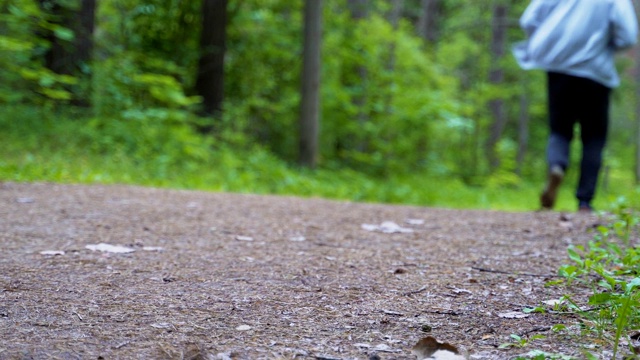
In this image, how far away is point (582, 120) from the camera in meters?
5.26

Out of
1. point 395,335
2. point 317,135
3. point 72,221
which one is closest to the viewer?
point 395,335

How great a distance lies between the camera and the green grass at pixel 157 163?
20.7ft

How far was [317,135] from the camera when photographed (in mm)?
10023

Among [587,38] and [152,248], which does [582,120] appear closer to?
[587,38]

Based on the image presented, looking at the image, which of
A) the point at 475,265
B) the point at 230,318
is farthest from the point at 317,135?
the point at 230,318

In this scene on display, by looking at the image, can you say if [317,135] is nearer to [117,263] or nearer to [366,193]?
[366,193]

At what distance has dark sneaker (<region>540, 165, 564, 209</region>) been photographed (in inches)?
204

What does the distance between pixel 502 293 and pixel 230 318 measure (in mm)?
997

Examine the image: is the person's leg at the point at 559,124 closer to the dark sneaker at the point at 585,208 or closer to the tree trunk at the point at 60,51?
the dark sneaker at the point at 585,208

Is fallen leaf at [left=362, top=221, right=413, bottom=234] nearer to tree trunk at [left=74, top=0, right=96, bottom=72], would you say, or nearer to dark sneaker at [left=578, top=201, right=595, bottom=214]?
dark sneaker at [left=578, top=201, right=595, bottom=214]

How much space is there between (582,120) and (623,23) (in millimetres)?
830

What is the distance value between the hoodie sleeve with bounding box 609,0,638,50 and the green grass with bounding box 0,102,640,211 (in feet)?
5.78

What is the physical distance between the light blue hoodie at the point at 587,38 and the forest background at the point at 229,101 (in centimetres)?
113

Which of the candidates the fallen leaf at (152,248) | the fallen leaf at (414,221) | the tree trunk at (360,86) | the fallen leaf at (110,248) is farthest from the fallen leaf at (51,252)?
the tree trunk at (360,86)
